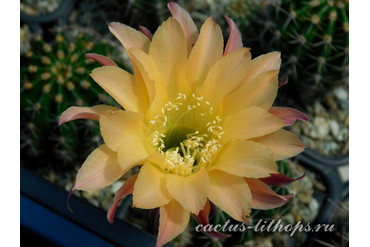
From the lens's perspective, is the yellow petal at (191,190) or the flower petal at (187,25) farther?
the flower petal at (187,25)

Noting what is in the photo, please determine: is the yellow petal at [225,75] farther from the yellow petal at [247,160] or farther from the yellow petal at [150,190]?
the yellow petal at [150,190]

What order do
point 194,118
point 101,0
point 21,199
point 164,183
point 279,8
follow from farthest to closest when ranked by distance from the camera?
point 101,0
point 279,8
point 21,199
point 194,118
point 164,183

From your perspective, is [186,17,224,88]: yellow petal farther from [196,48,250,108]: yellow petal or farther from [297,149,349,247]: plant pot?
[297,149,349,247]: plant pot

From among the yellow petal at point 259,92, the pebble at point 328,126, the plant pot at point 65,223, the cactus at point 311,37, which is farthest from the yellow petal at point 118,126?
the pebble at point 328,126

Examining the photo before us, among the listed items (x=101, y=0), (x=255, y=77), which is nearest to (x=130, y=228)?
(x=255, y=77)

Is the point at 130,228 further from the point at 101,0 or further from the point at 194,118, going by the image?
the point at 101,0
